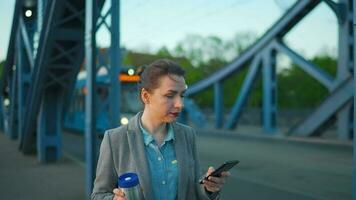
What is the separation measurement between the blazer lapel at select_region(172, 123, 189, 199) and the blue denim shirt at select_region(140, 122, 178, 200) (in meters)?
0.02

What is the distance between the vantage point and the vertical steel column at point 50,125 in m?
11.4

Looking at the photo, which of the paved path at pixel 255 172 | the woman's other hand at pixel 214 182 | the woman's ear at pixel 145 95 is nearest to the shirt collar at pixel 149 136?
the woman's ear at pixel 145 95

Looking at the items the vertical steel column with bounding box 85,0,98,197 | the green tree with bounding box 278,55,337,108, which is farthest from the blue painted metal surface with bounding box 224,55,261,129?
the green tree with bounding box 278,55,337,108

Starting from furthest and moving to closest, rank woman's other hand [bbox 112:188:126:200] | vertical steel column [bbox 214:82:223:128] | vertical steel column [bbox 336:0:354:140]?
vertical steel column [bbox 214:82:223:128] → vertical steel column [bbox 336:0:354:140] → woman's other hand [bbox 112:188:126:200]

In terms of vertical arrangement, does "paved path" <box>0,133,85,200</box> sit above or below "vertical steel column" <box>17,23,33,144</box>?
below

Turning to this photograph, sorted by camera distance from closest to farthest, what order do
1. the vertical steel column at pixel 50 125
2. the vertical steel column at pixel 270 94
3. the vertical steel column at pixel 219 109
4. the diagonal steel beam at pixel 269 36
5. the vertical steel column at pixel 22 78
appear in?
1. the vertical steel column at pixel 50 125
2. the vertical steel column at pixel 22 78
3. the diagonal steel beam at pixel 269 36
4. the vertical steel column at pixel 270 94
5. the vertical steel column at pixel 219 109

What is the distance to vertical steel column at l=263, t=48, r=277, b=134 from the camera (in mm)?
18641

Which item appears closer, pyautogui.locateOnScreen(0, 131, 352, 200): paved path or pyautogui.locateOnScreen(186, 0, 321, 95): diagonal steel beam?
pyautogui.locateOnScreen(0, 131, 352, 200): paved path

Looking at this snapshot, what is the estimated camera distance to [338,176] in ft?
30.5

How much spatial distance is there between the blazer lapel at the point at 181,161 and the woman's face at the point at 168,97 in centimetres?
13

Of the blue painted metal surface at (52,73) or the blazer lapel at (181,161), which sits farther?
the blue painted metal surface at (52,73)

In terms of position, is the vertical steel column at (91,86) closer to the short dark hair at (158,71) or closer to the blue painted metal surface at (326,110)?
Answer: the short dark hair at (158,71)

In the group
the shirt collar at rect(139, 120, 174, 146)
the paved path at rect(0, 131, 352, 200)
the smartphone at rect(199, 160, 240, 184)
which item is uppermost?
the shirt collar at rect(139, 120, 174, 146)

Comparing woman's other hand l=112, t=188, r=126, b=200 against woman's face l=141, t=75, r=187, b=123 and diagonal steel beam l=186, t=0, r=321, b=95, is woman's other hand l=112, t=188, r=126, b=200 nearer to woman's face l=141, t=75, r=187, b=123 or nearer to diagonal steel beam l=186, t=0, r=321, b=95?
woman's face l=141, t=75, r=187, b=123
